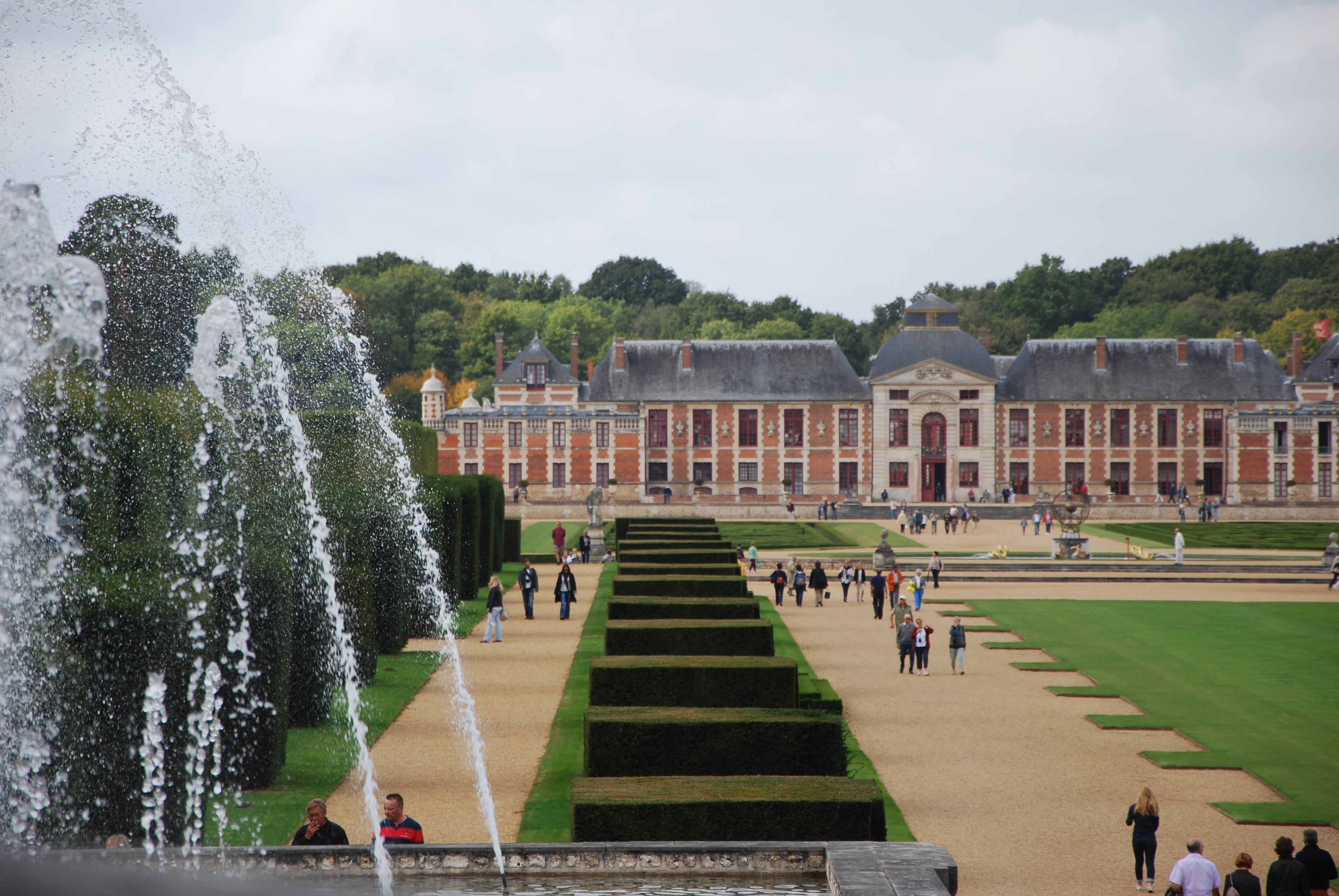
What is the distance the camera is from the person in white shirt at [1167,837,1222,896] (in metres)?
9.44

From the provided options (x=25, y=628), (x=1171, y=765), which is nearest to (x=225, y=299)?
(x=25, y=628)

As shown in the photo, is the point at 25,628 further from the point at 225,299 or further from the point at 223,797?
the point at 225,299

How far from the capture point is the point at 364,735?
15508 millimetres

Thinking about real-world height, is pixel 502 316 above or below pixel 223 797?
above

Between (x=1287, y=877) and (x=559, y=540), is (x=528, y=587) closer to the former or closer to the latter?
(x=559, y=540)

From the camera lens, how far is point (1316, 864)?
9.71 meters

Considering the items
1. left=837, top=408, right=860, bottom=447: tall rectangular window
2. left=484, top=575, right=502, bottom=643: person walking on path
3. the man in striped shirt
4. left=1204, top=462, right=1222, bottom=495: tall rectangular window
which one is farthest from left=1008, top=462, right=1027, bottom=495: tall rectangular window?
the man in striped shirt

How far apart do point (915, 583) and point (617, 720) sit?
16.7m

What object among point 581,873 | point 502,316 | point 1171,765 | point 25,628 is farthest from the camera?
point 502,316

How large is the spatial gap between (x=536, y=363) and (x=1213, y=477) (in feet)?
113

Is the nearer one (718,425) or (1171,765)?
(1171,765)

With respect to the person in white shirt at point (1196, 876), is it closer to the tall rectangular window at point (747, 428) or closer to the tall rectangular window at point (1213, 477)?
the tall rectangular window at point (747, 428)

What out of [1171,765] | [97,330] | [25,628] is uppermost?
[97,330]

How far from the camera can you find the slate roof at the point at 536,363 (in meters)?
63.0
